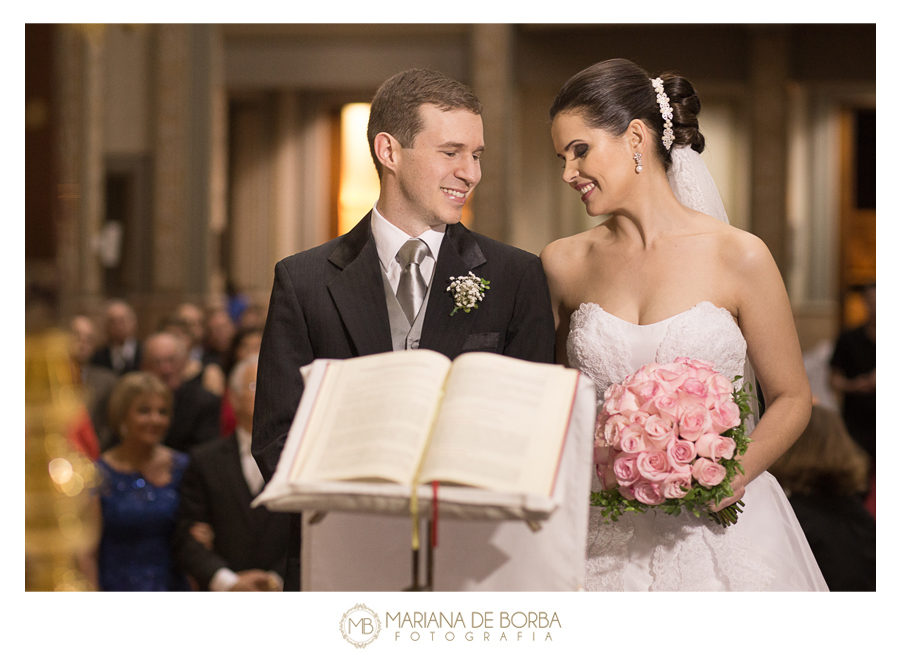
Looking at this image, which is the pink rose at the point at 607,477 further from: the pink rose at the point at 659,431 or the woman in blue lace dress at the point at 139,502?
the woman in blue lace dress at the point at 139,502

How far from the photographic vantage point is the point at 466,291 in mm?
2289

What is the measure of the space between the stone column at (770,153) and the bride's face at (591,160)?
10493 millimetres

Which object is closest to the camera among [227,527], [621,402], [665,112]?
[621,402]

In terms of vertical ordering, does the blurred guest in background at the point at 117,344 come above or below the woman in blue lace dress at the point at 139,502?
above

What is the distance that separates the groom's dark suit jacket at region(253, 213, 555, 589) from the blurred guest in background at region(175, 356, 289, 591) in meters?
1.73

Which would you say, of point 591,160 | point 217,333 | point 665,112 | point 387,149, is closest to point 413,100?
point 387,149

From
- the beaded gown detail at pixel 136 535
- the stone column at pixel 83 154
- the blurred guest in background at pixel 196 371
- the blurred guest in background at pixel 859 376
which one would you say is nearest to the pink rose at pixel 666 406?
the beaded gown detail at pixel 136 535

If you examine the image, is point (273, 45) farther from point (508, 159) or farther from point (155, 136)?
point (508, 159)

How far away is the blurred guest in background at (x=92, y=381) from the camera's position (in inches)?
221

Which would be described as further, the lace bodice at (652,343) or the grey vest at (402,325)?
the lace bodice at (652,343)

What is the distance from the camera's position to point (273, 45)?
12.5 m
